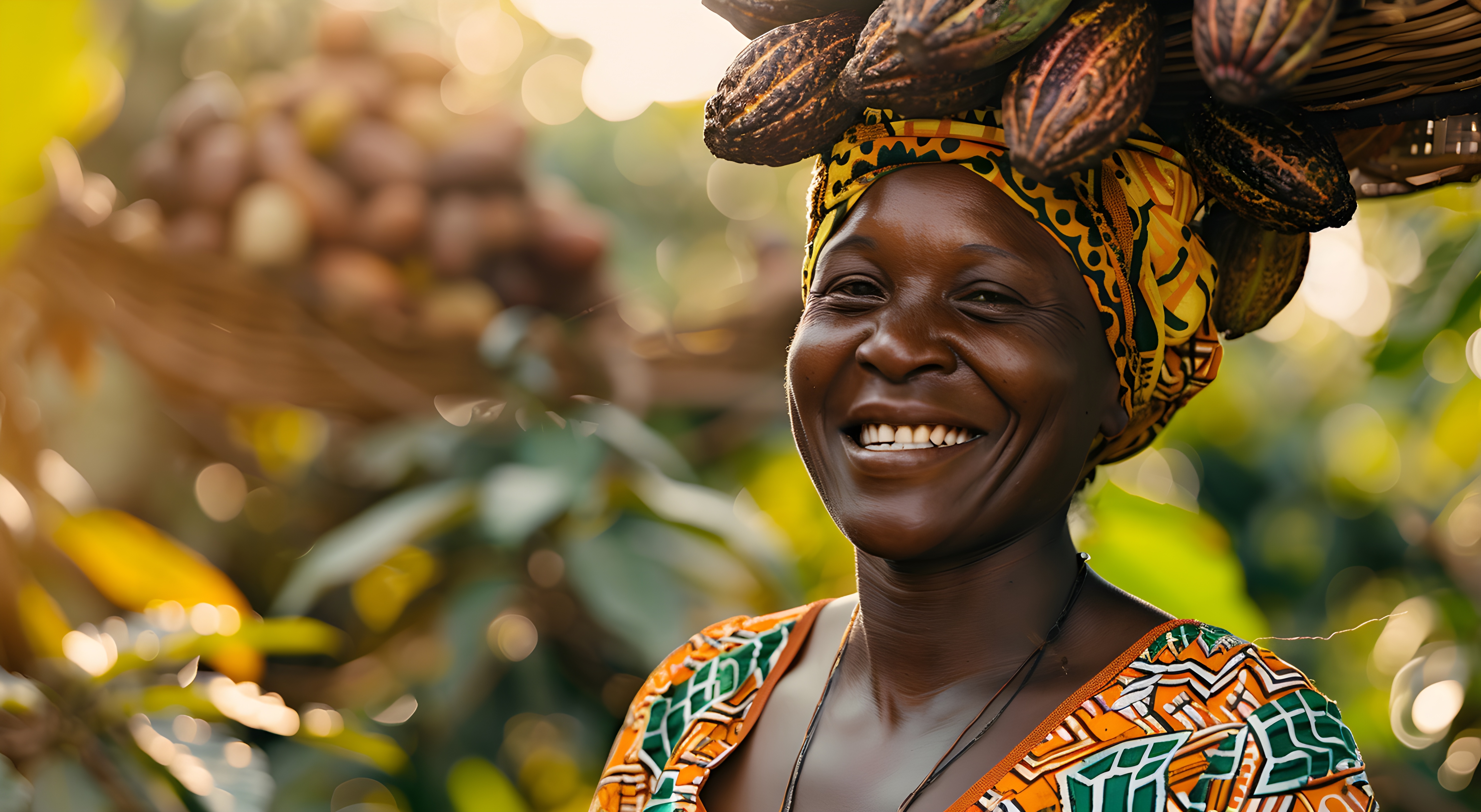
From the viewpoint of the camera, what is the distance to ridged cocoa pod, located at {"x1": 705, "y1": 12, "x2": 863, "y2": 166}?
1.16 metres

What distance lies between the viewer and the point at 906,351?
1156mm

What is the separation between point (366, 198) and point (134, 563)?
1.08 m

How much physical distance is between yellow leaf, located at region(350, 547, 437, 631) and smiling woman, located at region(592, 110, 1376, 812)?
1732 mm

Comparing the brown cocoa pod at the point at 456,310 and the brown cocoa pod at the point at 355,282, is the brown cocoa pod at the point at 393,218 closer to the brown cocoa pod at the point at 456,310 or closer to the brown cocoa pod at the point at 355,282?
the brown cocoa pod at the point at 355,282

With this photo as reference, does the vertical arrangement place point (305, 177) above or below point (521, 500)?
above

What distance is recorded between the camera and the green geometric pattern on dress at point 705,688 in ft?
4.79

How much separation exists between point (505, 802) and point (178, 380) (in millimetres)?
1290

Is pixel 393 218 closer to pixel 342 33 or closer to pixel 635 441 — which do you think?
pixel 342 33

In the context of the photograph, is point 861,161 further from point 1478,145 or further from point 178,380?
point 178,380

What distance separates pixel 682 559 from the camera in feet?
9.16

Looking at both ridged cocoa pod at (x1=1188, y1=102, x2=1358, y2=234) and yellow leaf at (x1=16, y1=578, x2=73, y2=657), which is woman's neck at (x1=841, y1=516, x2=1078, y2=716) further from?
yellow leaf at (x1=16, y1=578, x2=73, y2=657)

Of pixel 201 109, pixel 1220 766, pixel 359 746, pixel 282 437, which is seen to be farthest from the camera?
pixel 282 437

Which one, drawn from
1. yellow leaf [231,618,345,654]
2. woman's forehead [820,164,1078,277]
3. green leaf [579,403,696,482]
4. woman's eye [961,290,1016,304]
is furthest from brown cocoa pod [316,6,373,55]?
woman's eye [961,290,1016,304]

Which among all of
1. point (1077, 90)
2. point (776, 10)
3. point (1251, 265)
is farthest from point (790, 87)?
point (1251, 265)
